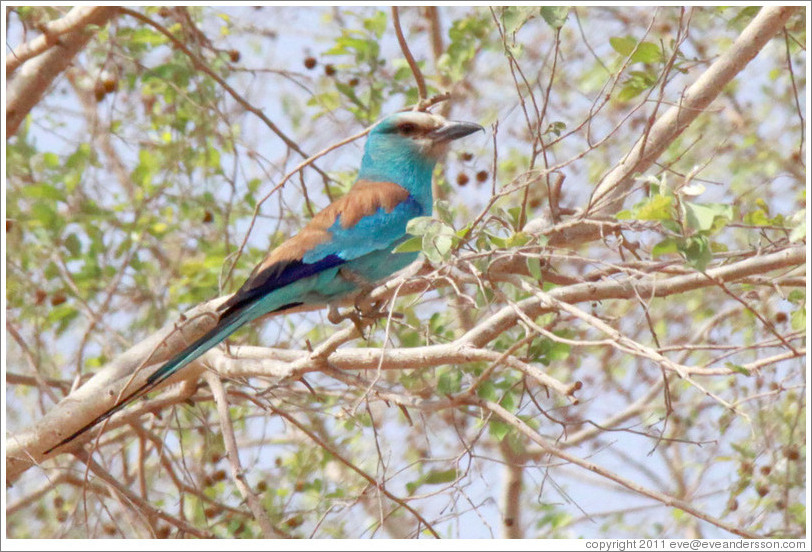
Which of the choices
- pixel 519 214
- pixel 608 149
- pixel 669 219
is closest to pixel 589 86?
pixel 608 149

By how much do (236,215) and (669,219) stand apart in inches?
126

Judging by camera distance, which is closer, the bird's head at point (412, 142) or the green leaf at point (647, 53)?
the green leaf at point (647, 53)

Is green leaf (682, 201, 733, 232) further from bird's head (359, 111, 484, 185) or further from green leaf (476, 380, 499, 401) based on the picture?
bird's head (359, 111, 484, 185)

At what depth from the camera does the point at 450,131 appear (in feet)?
15.4

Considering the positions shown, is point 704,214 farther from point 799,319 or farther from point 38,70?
point 38,70

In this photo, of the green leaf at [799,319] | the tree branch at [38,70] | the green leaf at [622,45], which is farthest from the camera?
the tree branch at [38,70]

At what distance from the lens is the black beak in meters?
4.66

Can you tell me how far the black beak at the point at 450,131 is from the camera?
4660mm

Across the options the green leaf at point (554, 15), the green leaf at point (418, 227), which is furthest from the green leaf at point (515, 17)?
the green leaf at point (418, 227)

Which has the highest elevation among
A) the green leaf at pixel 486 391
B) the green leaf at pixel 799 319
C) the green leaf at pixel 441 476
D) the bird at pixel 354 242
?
the bird at pixel 354 242

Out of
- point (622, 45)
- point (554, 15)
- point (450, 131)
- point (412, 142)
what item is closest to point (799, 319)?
point (622, 45)

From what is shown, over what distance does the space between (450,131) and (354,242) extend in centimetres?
89

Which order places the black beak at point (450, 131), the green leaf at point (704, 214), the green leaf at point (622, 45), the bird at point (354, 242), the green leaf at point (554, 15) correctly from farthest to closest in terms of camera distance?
the black beak at point (450, 131) → the green leaf at point (622, 45) → the bird at point (354, 242) → the green leaf at point (554, 15) → the green leaf at point (704, 214)

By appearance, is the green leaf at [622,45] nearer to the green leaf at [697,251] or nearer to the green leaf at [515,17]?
the green leaf at [515,17]
